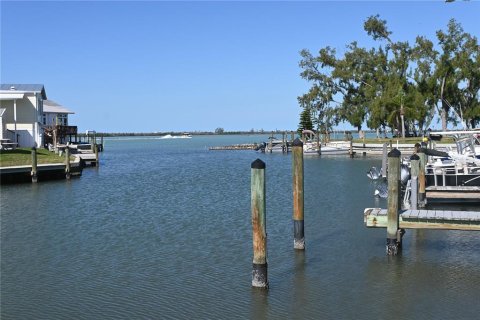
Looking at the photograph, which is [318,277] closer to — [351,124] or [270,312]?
[270,312]

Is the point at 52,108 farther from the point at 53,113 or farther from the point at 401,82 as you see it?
the point at 401,82

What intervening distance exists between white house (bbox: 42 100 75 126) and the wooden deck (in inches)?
2359

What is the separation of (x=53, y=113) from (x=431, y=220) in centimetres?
6655

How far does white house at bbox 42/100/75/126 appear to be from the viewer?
235 ft

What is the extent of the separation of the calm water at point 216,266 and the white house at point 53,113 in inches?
1876

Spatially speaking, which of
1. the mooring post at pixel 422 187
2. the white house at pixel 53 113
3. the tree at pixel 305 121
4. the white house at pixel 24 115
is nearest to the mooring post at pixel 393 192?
the mooring post at pixel 422 187

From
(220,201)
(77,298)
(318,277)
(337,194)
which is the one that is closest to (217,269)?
(318,277)

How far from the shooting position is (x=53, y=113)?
2908 inches

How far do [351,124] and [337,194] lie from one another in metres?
55.4

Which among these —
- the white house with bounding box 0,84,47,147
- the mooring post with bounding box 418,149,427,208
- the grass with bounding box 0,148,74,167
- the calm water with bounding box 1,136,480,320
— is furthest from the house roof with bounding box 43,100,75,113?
the mooring post with bounding box 418,149,427,208

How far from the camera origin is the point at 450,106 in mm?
73562

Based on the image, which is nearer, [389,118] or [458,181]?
[458,181]

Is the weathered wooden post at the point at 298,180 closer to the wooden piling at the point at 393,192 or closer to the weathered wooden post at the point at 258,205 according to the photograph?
the wooden piling at the point at 393,192

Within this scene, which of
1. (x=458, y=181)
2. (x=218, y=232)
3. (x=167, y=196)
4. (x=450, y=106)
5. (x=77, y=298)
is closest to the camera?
(x=77, y=298)
